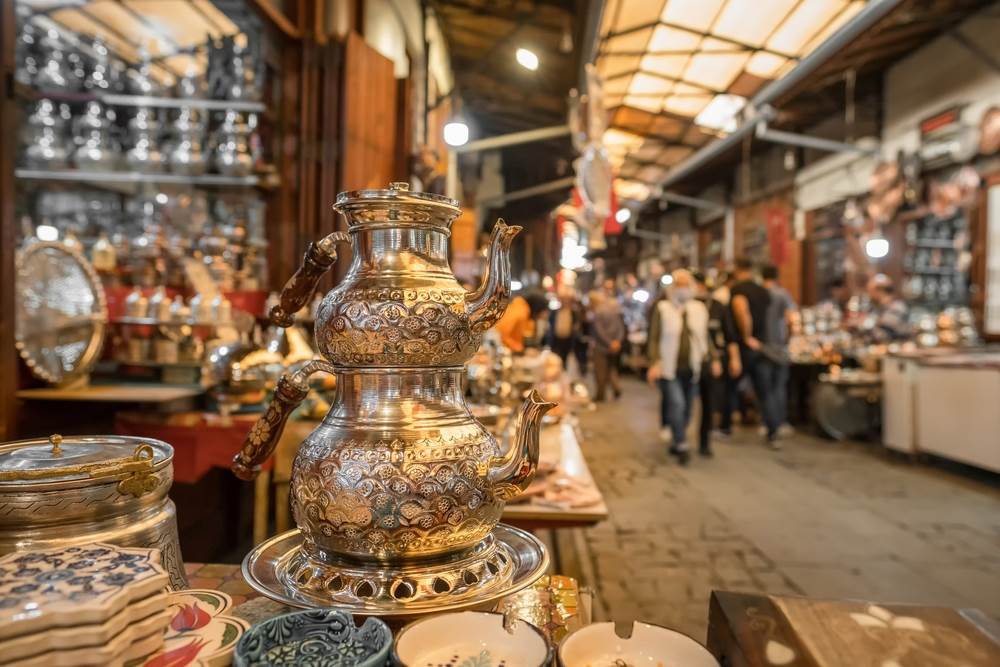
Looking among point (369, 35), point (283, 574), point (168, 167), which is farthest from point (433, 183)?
point (283, 574)

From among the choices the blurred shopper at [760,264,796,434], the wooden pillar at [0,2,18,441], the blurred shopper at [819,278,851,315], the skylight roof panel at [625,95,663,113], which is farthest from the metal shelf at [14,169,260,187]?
the blurred shopper at [819,278,851,315]

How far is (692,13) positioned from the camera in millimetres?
6129

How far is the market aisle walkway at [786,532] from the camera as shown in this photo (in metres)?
2.90

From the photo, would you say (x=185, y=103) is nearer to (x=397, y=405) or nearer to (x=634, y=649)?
(x=397, y=405)

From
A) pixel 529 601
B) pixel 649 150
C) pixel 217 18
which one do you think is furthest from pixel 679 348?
pixel 649 150

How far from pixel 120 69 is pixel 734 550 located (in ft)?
14.3

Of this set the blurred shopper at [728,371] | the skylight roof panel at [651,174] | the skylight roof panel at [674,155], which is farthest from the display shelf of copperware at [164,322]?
the skylight roof panel at [651,174]

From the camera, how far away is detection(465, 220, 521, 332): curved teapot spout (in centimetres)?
98

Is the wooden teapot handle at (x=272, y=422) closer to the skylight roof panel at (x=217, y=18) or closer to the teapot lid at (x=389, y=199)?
the teapot lid at (x=389, y=199)

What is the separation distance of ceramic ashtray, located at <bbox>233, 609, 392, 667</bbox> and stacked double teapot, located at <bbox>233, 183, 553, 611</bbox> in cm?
14

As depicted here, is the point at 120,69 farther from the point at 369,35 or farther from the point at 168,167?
the point at 369,35

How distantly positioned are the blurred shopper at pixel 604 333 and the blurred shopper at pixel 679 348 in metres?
3.56

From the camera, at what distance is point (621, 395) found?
10.6 meters

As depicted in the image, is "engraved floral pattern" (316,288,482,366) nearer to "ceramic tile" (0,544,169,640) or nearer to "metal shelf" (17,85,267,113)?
"ceramic tile" (0,544,169,640)
